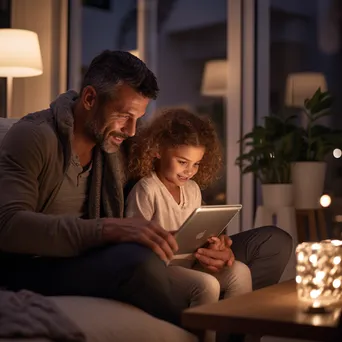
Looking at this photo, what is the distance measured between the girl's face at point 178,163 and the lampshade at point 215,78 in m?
2.38

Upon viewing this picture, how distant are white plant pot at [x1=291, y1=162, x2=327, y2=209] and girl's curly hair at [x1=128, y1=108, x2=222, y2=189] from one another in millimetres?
1436

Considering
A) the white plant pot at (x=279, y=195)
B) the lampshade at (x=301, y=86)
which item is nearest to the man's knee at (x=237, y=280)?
the white plant pot at (x=279, y=195)

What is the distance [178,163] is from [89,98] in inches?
15.6

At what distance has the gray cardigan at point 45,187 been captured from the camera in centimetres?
188

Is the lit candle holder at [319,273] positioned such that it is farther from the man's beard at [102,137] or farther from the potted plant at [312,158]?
the potted plant at [312,158]

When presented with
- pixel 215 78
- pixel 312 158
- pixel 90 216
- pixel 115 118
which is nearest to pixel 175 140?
pixel 115 118

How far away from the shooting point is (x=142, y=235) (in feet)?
5.97

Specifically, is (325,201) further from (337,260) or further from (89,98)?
(337,260)

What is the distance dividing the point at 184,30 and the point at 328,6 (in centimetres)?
94

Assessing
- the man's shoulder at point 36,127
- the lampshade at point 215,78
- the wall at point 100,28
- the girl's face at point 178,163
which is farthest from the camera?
the wall at point 100,28

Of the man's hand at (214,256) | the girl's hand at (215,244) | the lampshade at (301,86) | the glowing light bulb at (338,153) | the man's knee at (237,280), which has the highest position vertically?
the lampshade at (301,86)

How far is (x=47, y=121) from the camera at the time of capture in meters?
2.13

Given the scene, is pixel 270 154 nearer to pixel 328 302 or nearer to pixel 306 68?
pixel 306 68

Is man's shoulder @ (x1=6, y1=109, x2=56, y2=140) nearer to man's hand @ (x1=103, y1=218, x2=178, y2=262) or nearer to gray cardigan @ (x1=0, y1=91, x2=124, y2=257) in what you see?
gray cardigan @ (x1=0, y1=91, x2=124, y2=257)
